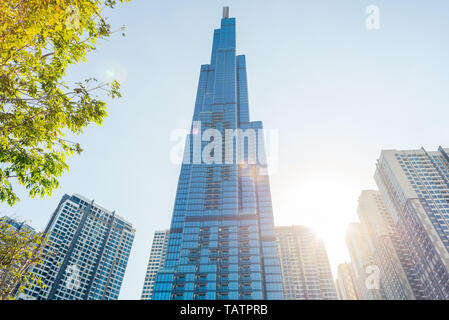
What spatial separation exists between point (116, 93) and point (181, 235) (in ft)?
336

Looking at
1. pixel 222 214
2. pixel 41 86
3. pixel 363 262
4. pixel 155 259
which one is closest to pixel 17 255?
pixel 41 86

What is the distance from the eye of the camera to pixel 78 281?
113 m

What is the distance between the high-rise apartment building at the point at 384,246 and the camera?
409ft

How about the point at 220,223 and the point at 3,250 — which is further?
the point at 220,223

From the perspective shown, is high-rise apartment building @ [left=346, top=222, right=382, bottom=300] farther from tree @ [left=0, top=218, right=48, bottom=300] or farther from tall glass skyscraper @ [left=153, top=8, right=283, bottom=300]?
tree @ [left=0, top=218, right=48, bottom=300]

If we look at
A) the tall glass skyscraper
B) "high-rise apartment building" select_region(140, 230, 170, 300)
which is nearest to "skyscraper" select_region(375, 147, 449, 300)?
the tall glass skyscraper

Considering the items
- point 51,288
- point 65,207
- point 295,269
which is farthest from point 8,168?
point 295,269

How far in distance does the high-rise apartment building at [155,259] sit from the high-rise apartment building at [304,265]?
79538mm

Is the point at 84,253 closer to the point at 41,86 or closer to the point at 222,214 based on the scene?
the point at 222,214

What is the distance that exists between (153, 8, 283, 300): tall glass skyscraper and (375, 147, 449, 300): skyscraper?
55.9 metres

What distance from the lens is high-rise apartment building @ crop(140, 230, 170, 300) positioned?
163 meters

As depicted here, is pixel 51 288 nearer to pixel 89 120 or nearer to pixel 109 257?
pixel 109 257
